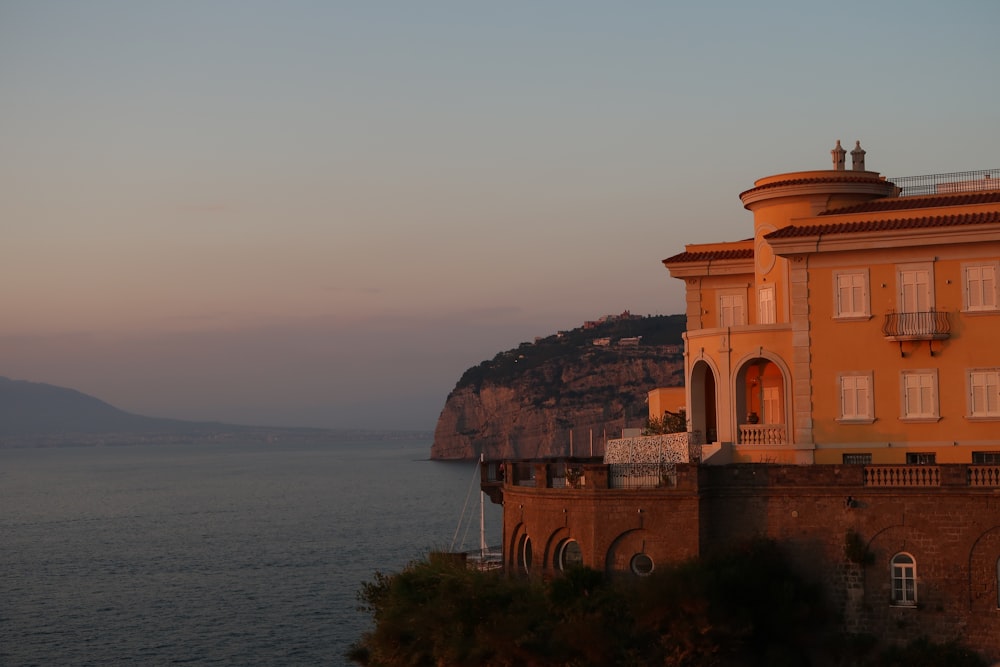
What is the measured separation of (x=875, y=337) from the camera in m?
39.3

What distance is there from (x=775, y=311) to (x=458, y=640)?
15.4 meters

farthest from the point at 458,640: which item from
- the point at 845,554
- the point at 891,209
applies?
the point at 891,209

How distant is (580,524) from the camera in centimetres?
3859

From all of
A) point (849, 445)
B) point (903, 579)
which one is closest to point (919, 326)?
point (849, 445)

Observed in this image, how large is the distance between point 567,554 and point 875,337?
11271 millimetres

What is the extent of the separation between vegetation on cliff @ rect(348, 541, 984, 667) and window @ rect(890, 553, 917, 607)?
1310 millimetres

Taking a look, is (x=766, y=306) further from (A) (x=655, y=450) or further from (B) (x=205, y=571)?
(B) (x=205, y=571)

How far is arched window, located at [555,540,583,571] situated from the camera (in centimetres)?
3897

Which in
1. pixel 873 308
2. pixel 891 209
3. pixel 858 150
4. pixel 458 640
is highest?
pixel 858 150

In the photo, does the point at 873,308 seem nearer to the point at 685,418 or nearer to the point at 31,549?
the point at 685,418

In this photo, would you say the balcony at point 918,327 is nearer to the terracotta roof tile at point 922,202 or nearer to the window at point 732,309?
the terracotta roof tile at point 922,202

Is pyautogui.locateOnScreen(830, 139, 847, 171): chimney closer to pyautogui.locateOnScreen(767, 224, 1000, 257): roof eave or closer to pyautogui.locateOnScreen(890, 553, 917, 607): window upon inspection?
pyautogui.locateOnScreen(767, 224, 1000, 257): roof eave

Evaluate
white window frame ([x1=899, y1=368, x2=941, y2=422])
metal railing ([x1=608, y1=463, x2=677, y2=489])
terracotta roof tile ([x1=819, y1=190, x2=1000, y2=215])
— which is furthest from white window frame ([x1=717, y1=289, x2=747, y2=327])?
metal railing ([x1=608, y1=463, x2=677, y2=489])

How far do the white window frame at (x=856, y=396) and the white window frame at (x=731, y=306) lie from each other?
25.4 ft
